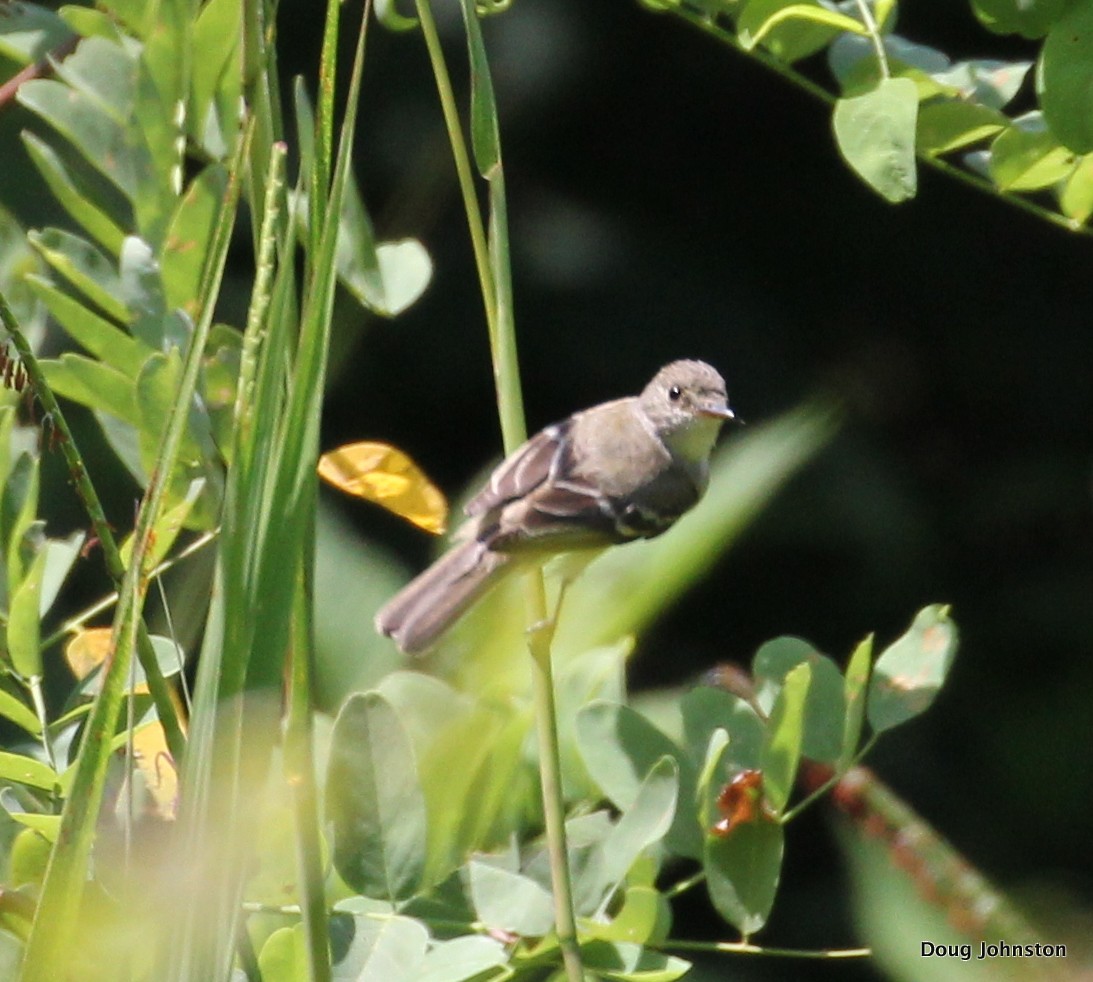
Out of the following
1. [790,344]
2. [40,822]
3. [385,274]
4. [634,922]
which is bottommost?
[790,344]

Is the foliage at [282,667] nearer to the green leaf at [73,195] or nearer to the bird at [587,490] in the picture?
the green leaf at [73,195]

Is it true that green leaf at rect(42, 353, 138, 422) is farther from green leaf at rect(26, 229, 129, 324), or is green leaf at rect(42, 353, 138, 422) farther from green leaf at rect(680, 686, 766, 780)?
green leaf at rect(680, 686, 766, 780)

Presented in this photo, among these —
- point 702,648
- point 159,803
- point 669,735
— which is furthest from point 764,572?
point 159,803

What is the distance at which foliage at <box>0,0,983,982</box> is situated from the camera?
2.02 ft

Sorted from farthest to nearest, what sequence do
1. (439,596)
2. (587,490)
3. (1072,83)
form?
1. (587,490)
2. (439,596)
3. (1072,83)

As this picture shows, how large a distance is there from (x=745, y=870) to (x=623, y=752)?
0.11m

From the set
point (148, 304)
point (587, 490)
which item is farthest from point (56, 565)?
point (587, 490)

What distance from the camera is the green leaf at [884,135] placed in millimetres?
1026

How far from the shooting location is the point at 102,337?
110 centimetres

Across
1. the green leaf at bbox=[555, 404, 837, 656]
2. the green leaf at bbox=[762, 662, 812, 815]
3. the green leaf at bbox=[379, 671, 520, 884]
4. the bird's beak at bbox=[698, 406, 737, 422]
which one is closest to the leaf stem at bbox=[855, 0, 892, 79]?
the green leaf at bbox=[555, 404, 837, 656]

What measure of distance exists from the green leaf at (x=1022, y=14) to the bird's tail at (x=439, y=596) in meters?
0.56

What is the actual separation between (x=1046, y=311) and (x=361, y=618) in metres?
1.99

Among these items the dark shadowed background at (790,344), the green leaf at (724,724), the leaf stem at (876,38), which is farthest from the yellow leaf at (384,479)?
the dark shadowed background at (790,344)

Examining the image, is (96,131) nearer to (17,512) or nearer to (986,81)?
(17,512)
